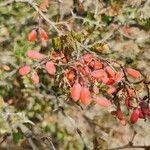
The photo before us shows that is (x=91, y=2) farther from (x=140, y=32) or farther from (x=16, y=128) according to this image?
(x=16, y=128)

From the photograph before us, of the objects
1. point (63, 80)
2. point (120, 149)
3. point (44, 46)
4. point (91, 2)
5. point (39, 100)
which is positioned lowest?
point (120, 149)

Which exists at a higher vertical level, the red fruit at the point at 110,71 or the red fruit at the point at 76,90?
the red fruit at the point at 110,71

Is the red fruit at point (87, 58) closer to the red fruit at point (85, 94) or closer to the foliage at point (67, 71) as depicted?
the foliage at point (67, 71)

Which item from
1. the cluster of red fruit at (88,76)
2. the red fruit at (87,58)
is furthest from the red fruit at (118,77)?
the red fruit at (87,58)

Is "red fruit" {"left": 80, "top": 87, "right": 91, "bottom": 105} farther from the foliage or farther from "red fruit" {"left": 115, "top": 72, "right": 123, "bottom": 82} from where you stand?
"red fruit" {"left": 115, "top": 72, "right": 123, "bottom": 82}

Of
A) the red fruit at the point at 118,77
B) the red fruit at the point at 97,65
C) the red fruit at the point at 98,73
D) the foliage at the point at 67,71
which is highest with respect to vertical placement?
the red fruit at the point at 97,65

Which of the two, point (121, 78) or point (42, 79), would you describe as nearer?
point (121, 78)

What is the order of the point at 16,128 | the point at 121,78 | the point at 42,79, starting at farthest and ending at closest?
the point at 42,79 → the point at 16,128 → the point at 121,78

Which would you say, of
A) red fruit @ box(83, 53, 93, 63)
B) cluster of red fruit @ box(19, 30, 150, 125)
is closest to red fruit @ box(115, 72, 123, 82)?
cluster of red fruit @ box(19, 30, 150, 125)

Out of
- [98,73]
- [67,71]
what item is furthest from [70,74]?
[98,73]

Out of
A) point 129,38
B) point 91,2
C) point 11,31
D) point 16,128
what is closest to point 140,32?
point 129,38

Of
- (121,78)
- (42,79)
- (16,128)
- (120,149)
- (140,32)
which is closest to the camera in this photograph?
(121,78)
